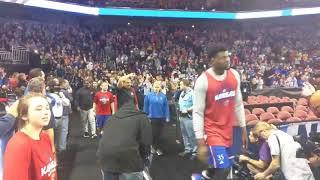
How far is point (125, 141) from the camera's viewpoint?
5.05m

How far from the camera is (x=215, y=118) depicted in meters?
5.70

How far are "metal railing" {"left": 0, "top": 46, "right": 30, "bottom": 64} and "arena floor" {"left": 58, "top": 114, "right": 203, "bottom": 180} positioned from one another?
31.3 feet

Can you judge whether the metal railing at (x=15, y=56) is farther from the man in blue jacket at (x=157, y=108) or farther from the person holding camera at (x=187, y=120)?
the person holding camera at (x=187, y=120)

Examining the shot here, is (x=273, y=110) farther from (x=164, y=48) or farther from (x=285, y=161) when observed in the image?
(x=164, y=48)

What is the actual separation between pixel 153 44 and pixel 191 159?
22.1m

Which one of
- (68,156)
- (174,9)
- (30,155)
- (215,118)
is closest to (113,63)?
(174,9)

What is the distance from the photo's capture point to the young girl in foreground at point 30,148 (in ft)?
10.1

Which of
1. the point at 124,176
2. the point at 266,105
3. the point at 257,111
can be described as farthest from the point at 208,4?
the point at 124,176

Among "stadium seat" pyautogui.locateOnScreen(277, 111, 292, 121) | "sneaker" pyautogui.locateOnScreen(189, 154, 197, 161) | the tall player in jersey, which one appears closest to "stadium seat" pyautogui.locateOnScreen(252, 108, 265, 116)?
"stadium seat" pyautogui.locateOnScreen(277, 111, 292, 121)

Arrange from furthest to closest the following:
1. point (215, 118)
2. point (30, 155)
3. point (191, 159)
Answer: point (191, 159) → point (215, 118) → point (30, 155)

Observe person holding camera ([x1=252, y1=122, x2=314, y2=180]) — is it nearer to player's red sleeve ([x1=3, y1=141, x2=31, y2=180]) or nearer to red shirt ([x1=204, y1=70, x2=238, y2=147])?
red shirt ([x1=204, y1=70, x2=238, y2=147])

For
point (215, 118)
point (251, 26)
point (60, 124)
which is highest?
point (251, 26)

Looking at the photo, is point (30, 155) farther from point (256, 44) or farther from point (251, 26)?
point (251, 26)

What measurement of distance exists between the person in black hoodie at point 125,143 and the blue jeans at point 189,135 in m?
5.43
